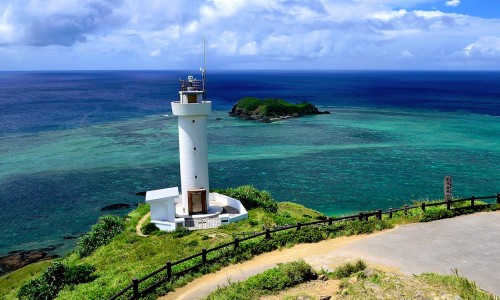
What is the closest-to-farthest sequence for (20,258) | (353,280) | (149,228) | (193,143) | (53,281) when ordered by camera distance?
1. (353,280)
2. (53,281)
3. (149,228)
4. (193,143)
5. (20,258)

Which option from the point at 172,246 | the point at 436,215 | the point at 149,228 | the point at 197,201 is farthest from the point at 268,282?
the point at 197,201

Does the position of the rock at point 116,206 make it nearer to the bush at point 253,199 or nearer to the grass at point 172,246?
the bush at point 253,199

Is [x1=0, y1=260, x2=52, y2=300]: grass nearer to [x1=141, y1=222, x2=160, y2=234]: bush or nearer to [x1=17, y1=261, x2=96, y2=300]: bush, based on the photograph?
[x1=141, y1=222, x2=160, y2=234]: bush

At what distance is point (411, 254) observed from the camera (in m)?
17.7

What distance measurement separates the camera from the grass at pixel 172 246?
18.1m

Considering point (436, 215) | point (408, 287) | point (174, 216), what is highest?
point (408, 287)

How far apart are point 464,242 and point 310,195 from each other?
2788 centimetres

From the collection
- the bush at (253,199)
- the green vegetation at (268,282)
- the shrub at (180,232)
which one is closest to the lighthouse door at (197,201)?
the shrub at (180,232)

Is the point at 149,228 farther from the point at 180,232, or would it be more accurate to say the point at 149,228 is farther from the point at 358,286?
the point at 358,286

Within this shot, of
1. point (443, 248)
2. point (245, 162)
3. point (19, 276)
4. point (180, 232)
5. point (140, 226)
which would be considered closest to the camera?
point (443, 248)

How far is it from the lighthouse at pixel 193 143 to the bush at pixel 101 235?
4750mm

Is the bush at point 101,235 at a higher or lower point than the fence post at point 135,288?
lower

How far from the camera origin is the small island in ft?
346

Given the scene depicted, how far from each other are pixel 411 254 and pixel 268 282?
6.79 meters
